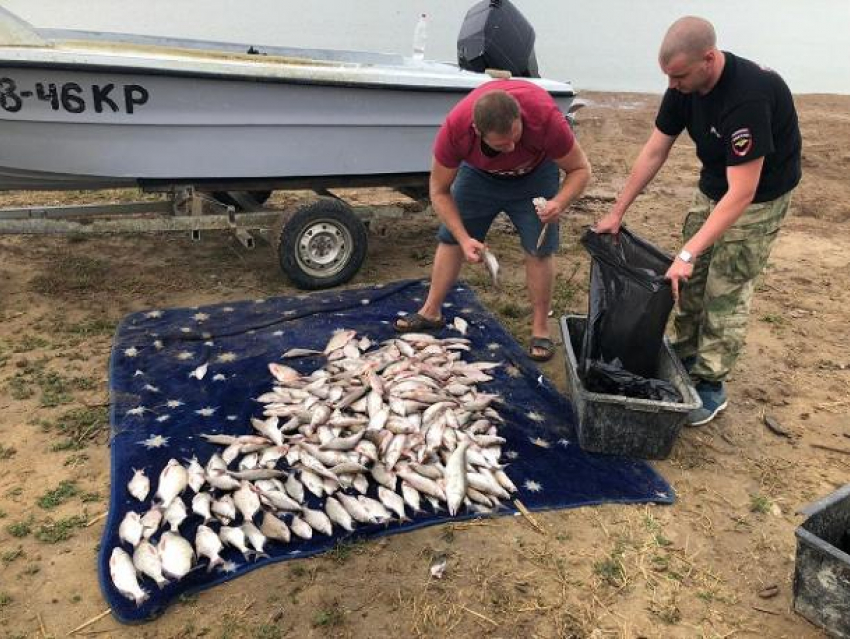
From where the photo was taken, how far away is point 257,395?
4.12 meters

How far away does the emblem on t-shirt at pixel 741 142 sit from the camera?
333cm

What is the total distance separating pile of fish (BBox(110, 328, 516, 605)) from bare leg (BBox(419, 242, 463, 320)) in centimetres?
69

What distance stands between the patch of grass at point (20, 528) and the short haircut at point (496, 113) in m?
2.69

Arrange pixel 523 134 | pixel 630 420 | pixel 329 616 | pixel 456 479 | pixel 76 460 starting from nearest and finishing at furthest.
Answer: pixel 329 616, pixel 456 479, pixel 76 460, pixel 630 420, pixel 523 134

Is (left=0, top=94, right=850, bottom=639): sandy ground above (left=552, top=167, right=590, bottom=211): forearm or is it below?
below

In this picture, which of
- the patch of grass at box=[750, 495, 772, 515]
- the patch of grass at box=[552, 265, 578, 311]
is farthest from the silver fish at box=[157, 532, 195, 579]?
the patch of grass at box=[552, 265, 578, 311]

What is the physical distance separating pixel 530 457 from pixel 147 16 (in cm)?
1818

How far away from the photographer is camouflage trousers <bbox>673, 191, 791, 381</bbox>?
374 centimetres

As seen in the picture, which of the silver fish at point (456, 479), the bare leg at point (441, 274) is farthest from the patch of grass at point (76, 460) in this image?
the bare leg at point (441, 274)

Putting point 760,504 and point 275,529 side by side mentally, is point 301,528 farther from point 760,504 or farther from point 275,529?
point 760,504

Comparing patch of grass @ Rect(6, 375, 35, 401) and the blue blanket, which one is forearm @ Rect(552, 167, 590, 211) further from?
patch of grass @ Rect(6, 375, 35, 401)

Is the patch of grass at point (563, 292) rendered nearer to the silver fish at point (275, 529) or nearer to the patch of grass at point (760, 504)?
the patch of grass at point (760, 504)

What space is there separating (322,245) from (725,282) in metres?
2.86

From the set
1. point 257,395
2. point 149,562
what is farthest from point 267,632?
point 257,395
